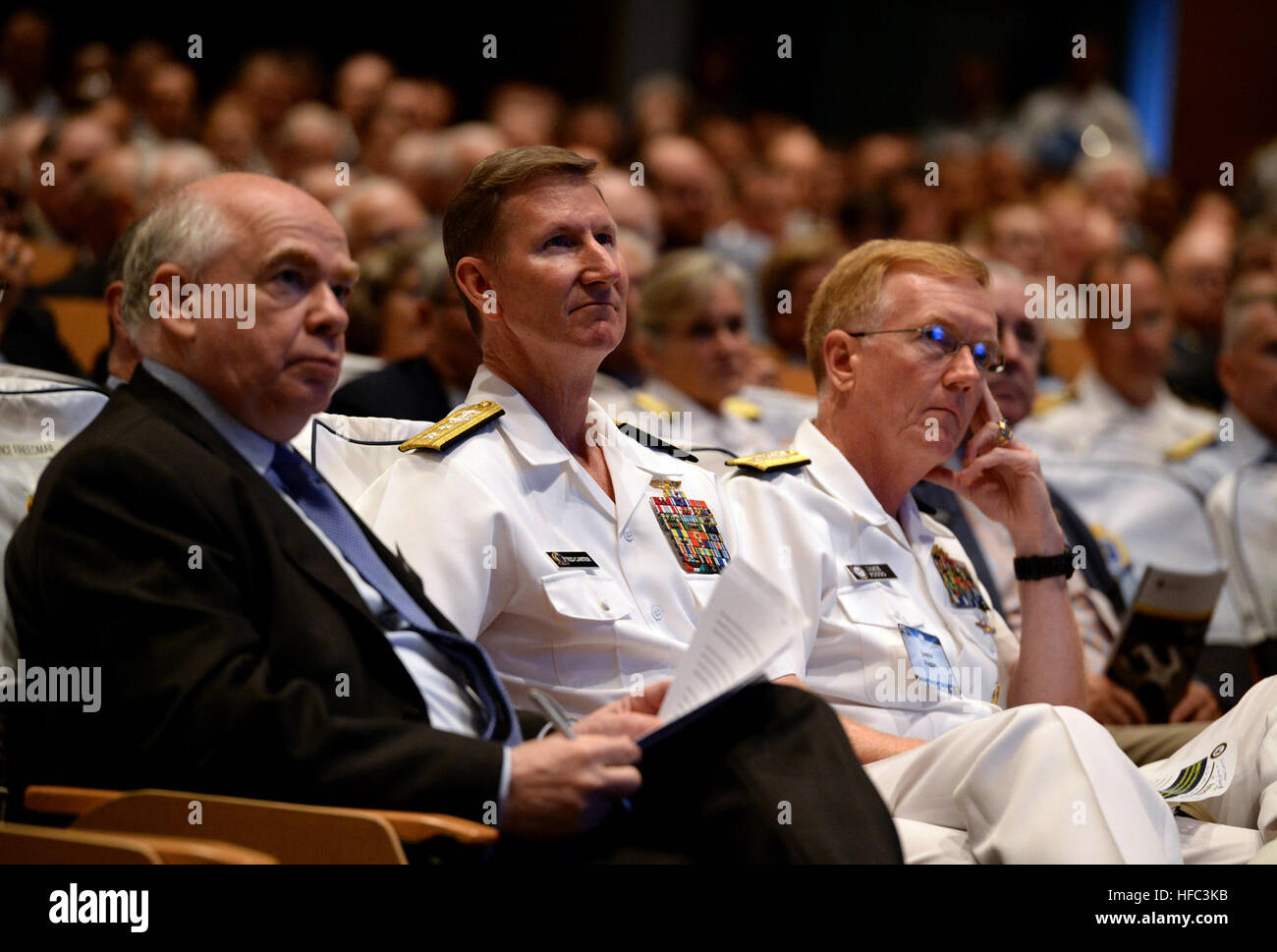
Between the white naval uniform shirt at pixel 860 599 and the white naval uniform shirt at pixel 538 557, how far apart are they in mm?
176

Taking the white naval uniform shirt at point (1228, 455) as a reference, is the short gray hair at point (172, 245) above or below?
above

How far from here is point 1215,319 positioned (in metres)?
6.03

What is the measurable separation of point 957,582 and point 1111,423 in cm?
239

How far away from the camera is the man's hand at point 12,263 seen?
2.84 meters

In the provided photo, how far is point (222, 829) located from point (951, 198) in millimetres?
6145

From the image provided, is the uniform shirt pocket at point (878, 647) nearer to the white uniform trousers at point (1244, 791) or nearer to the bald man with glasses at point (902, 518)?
the bald man with glasses at point (902, 518)

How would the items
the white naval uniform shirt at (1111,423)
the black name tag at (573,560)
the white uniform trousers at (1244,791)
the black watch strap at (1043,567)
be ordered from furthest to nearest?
the white naval uniform shirt at (1111,423)
the black watch strap at (1043,567)
the black name tag at (573,560)
the white uniform trousers at (1244,791)

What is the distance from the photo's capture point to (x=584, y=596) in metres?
2.22

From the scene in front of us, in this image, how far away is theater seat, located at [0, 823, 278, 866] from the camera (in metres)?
1.63

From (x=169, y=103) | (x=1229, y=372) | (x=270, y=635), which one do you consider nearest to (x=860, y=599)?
(x=270, y=635)

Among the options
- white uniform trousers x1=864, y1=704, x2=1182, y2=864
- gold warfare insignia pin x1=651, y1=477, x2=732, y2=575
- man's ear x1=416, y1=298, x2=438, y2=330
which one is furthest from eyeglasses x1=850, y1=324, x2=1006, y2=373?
man's ear x1=416, y1=298, x2=438, y2=330

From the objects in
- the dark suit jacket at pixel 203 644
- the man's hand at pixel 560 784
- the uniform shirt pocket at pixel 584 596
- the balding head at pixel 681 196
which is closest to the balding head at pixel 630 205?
the balding head at pixel 681 196

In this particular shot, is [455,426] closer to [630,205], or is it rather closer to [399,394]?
[399,394]

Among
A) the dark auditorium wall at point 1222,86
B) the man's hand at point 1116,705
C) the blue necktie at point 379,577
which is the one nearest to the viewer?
the blue necktie at point 379,577
